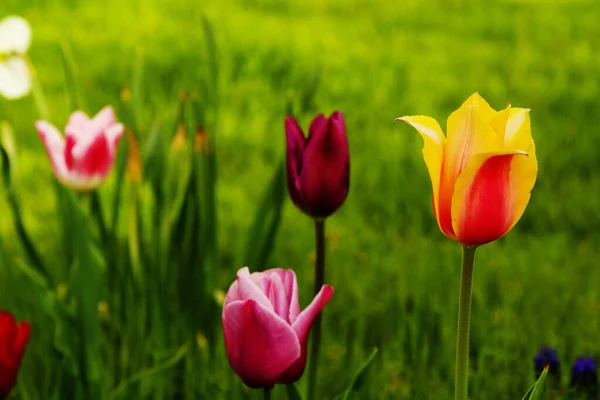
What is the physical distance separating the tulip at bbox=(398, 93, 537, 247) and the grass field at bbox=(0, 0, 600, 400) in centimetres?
58

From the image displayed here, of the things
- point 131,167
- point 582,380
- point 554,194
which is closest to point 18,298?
point 131,167

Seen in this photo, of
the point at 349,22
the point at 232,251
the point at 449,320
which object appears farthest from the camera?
the point at 349,22

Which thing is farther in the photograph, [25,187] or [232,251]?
[25,187]

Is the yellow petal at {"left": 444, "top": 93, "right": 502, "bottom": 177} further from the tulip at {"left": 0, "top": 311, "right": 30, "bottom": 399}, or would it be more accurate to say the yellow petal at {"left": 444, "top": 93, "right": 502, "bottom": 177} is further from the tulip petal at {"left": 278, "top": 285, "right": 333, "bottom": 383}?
the tulip at {"left": 0, "top": 311, "right": 30, "bottom": 399}

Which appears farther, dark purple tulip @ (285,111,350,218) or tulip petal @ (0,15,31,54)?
tulip petal @ (0,15,31,54)

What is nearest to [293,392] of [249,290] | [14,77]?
[249,290]

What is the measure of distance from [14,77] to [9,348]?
80cm

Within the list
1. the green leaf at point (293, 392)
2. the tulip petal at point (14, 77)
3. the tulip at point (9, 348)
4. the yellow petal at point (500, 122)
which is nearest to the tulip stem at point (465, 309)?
the yellow petal at point (500, 122)

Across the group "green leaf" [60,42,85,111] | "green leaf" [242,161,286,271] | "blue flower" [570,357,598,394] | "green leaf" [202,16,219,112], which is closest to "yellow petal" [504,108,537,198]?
"blue flower" [570,357,598,394]

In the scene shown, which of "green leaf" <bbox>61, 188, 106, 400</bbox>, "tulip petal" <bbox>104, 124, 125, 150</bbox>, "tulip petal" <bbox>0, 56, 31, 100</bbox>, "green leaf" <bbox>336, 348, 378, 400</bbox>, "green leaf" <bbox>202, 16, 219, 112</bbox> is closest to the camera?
"green leaf" <bbox>336, 348, 378, 400</bbox>

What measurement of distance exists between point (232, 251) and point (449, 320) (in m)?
0.66

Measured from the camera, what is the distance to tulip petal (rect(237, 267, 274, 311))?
30.3 inches

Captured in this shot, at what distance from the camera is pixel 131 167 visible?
61.5 inches

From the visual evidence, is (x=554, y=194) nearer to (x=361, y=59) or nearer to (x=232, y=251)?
(x=232, y=251)
